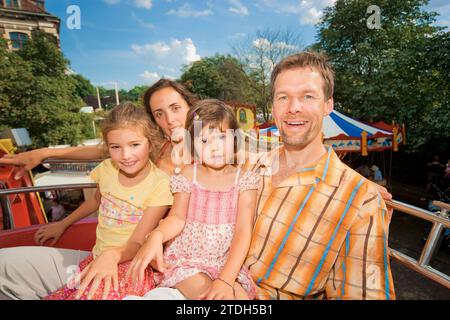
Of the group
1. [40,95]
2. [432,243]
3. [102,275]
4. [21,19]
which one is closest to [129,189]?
[102,275]

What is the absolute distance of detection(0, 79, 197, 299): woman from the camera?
1.44m

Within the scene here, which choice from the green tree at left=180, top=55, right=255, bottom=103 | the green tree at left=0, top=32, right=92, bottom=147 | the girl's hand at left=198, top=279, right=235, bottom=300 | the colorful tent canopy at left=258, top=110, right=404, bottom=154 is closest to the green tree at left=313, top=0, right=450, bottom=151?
the colorful tent canopy at left=258, top=110, right=404, bottom=154

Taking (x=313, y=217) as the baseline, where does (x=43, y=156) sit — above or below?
above

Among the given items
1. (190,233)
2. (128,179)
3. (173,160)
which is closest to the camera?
(190,233)

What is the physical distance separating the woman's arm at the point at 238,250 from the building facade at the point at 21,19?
2514 centimetres

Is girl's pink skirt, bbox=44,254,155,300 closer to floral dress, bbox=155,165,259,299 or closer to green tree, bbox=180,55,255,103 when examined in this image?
floral dress, bbox=155,165,259,299

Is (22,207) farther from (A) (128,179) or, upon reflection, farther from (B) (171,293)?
(B) (171,293)

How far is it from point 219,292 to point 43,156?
1701mm

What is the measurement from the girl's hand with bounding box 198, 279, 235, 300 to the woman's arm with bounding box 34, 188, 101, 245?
1113mm

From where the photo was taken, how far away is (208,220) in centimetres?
148

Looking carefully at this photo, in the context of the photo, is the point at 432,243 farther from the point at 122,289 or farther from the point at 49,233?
the point at 49,233

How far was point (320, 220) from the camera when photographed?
129cm
